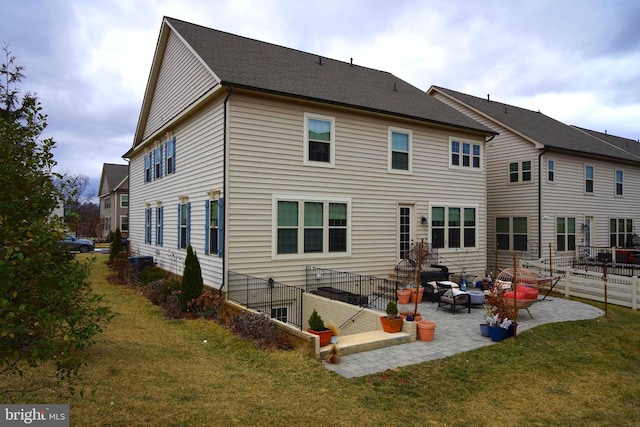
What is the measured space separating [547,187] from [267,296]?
14952 mm

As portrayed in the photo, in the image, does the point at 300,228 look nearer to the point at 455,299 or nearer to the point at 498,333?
the point at 455,299

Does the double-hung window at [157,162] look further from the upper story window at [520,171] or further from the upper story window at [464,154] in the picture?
the upper story window at [520,171]

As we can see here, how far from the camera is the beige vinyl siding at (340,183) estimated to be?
35.9 feet

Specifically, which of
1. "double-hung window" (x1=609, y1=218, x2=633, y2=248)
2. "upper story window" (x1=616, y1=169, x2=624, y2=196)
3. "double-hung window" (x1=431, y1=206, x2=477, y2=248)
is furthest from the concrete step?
"upper story window" (x1=616, y1=169, x2=624, y2=196)

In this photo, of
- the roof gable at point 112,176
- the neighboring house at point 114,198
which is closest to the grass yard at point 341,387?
the neighboring house at point 114,198

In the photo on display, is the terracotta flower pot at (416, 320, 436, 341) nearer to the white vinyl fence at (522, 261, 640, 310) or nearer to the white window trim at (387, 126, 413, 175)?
the white window trim at (387, 126, 413, 175)

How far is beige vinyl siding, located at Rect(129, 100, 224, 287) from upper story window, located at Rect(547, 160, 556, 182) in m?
15.8

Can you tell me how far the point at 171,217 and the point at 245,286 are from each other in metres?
6.18

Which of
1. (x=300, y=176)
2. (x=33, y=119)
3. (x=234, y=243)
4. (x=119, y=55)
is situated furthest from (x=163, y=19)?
(x=33, y=119)

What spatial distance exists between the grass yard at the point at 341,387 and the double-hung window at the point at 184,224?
17.1 ft

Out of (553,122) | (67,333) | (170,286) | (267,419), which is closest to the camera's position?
(67,333)

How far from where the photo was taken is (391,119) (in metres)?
13.9

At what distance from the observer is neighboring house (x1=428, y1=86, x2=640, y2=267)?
19.0 meters

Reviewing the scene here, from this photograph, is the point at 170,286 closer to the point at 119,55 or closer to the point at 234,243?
the point at 234,243
